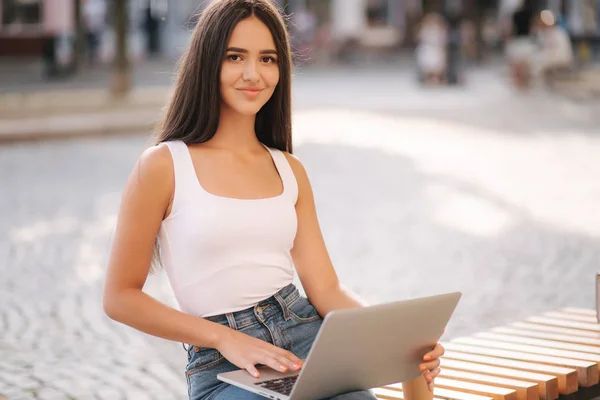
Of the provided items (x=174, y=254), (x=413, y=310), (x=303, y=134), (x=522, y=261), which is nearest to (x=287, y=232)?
(x=174, y=254)

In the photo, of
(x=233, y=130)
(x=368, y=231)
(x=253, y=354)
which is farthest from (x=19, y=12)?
(x=253, y=354)

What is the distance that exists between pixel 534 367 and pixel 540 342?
0.40m

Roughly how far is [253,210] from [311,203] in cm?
33

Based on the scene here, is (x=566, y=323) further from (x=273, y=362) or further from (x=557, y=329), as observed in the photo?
(x=273, y=362)

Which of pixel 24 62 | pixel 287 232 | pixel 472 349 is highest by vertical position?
pixel 287 232

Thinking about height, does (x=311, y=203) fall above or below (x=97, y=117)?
above

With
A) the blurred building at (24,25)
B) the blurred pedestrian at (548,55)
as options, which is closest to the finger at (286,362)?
the blurred pedestrian at (548,55)

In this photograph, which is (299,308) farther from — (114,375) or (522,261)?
(522,261)

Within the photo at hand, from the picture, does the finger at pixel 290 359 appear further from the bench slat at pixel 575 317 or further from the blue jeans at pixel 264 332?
the bench slat at pixel 575 317

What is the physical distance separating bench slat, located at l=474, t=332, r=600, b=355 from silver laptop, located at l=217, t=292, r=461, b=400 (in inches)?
51.3

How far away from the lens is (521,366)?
157 inches

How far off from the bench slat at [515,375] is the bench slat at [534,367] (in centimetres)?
3

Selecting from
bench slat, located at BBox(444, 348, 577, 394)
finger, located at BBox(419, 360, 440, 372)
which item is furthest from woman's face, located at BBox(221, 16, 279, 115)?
bench slat, located at BBox(444, 348, 577, 394)

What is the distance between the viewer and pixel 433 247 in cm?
866
